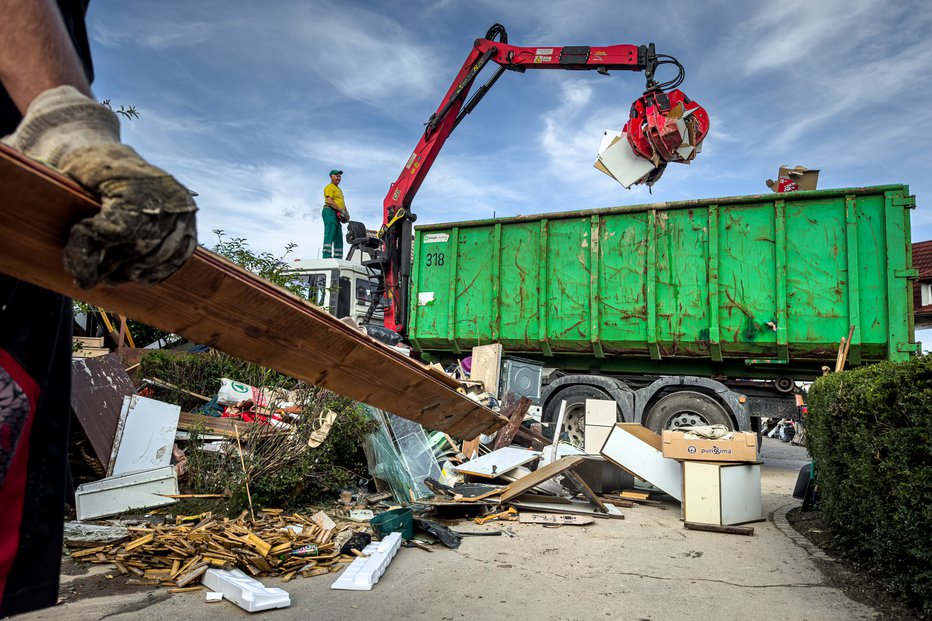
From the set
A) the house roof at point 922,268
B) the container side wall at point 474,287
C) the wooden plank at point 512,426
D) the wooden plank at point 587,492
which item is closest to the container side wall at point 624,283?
the container side wall at point 474,287

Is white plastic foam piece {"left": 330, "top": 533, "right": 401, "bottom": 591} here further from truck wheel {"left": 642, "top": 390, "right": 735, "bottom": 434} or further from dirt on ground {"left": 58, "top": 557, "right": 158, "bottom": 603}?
truck wheel {"left": 642, "top": 390, "right": 735, "bottom": 434}

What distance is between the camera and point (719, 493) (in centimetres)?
532

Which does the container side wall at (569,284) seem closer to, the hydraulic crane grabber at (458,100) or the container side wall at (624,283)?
the container side wall at (624,283)

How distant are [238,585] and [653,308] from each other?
6.99 meters

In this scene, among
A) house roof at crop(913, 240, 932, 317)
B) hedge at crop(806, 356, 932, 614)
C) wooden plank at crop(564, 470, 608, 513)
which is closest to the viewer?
hedge at crop(806, 356, 932, 614)

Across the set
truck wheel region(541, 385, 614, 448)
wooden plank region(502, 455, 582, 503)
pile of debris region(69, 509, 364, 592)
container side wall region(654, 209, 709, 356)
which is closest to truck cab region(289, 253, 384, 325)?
truck wheel region(541, 385, 614, 448)

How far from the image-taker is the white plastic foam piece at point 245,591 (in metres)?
2.97

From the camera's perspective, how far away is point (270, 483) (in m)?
4.78

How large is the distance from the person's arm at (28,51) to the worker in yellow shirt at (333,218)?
11163 millimetres

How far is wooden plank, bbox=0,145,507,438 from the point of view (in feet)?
2.84

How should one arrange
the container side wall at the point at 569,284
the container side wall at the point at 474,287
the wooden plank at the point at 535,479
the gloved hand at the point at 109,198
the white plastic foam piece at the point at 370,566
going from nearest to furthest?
1. the gloved hand at the point at 109,198
2. the white plastic foam piece at the point at 370,566
3. the wooden plank at the point at 535,479
4. the container side wall at the point at 569,284
5. the container side wall at the point at 474,287

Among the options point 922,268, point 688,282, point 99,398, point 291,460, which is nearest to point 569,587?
point 291,460

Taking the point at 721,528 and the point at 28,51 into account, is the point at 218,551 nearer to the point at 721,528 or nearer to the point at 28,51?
the point at 28,51

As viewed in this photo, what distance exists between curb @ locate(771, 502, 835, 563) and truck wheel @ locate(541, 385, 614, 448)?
10.1 feet
